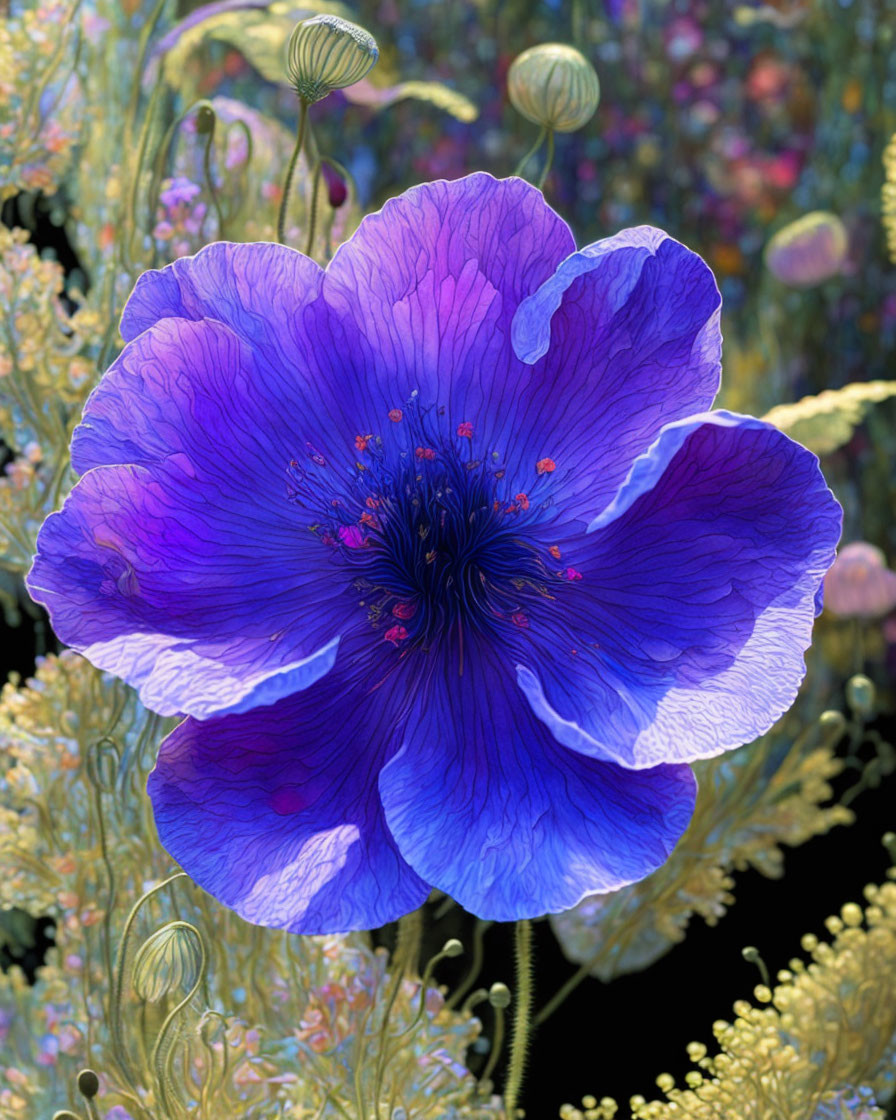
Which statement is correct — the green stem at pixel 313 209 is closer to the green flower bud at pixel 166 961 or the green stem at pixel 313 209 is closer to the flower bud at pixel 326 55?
the flower bud at pixel 326 55

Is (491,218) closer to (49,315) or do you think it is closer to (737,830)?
(49,315)

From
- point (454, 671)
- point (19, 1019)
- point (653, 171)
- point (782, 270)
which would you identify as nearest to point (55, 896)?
point (19, 1019)

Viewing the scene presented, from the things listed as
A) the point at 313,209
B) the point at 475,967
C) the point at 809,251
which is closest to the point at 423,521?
the point at 313,209

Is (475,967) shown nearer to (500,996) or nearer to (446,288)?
(500,996)

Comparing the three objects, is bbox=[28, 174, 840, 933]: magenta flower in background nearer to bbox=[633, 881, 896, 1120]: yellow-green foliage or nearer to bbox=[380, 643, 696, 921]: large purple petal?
bbox=[380, 643, 696, 921]: large purple petal

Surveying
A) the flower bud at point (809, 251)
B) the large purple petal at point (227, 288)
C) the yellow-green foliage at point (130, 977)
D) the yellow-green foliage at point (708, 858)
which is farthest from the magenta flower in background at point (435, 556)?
the flower bud at point (809, 251)

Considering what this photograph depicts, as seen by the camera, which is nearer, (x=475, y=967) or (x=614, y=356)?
(x=614, y=356)

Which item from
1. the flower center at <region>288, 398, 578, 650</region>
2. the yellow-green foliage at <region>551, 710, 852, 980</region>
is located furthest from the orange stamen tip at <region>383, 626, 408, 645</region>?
the yellow-green foliage at <region>551, 710, 852, 980</region>
